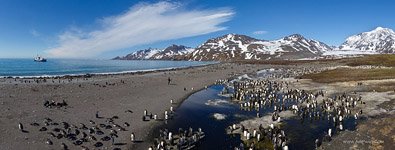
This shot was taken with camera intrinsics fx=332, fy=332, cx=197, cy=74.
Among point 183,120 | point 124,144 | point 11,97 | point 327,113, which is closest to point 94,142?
point 124,144

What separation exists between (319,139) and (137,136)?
576 inches

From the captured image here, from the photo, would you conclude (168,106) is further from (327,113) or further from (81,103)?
(327,113)

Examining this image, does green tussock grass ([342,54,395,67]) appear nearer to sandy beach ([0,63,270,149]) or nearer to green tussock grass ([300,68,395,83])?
green tussock grass ([300,68,395,83])

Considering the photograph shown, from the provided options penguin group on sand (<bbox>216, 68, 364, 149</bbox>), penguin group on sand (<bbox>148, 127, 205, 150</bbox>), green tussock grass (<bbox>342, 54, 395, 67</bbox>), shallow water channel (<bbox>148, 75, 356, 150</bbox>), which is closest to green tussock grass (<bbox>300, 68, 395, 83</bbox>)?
penguin group on sand (<bbox>216, 68, 364, 149</bbox>)

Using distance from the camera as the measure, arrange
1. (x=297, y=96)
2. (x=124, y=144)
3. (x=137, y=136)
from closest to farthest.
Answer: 1. (x=124, y=144)
2. (x=137, y=136)
3. (x=297, y=96)

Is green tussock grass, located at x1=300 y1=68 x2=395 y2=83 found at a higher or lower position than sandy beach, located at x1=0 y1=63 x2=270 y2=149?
higher

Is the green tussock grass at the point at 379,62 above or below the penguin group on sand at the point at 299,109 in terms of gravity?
above

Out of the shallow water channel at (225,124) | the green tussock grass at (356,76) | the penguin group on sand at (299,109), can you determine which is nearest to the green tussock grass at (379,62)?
the green tussock grass at (356,76)

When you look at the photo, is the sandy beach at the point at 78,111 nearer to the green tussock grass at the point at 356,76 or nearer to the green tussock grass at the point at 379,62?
the green tussock grass at the point at 356,76

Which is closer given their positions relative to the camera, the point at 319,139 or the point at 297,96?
the point at 319,139

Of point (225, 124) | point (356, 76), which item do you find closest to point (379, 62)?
point (356, 76)

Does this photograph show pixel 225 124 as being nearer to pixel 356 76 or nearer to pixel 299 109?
pixel 299 109

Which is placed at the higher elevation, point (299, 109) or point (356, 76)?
point (356, 76)

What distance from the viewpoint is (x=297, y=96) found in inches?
1797
